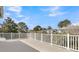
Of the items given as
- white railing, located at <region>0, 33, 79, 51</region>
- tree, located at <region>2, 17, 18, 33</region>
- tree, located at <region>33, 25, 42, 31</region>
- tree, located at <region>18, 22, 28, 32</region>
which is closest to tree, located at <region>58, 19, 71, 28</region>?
white railing, located at <region>0, 33, 79, 51</region>

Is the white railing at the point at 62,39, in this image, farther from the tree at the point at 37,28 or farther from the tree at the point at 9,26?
the tree at the point at 9,26

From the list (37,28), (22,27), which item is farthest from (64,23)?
(22,27)

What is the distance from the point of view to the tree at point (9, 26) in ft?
21.9

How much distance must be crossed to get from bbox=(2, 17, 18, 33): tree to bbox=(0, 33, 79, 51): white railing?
12cm

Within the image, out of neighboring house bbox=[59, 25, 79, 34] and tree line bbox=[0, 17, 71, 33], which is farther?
tree line bbox=[0, 17, 71, 33]

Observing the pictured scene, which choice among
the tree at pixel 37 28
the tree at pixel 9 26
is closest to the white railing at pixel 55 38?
the tree at pixel 9 26

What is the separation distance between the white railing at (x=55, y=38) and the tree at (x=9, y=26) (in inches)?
4.9

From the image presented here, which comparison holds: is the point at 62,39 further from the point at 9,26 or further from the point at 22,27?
the point at 9,26

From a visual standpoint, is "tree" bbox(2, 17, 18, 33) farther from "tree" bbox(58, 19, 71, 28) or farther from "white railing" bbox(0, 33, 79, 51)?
"tree" bbox(58, 19, 71, 28)

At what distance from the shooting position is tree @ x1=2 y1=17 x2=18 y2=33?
21.9 ft

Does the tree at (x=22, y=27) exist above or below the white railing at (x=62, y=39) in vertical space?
above

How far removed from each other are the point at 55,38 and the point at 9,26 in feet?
→ 5.11
